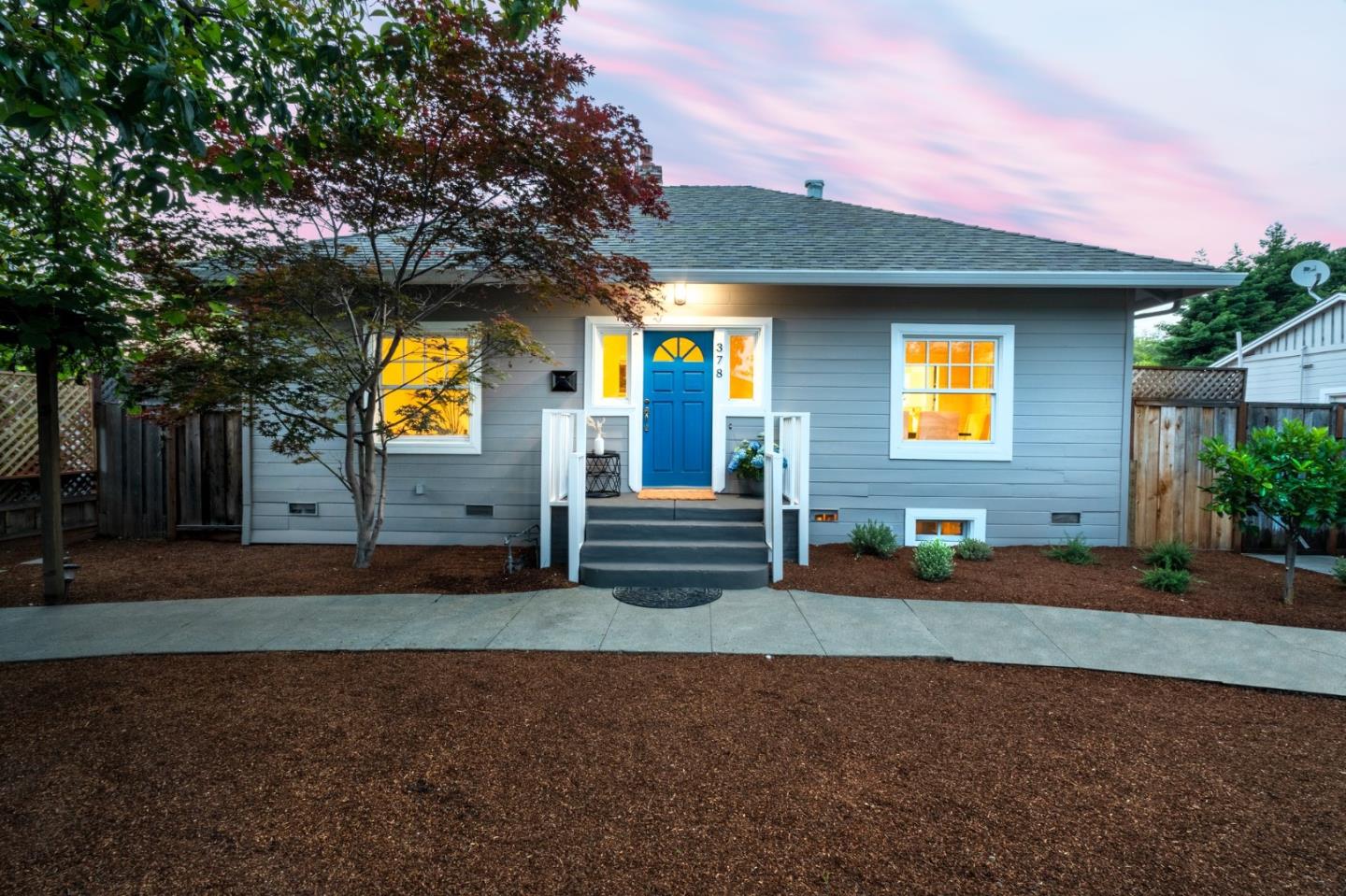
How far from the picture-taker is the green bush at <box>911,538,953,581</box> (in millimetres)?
5449

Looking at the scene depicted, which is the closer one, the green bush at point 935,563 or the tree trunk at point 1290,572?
the tree trunk at point 1290,572

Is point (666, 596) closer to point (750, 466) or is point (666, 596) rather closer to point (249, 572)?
point (750, 466)

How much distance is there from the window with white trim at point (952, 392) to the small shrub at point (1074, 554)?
3.77 ft

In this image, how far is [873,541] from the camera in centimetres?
A: 638

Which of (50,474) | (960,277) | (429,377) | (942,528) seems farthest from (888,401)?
(50,474)

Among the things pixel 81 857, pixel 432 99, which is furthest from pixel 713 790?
pixel 432 99

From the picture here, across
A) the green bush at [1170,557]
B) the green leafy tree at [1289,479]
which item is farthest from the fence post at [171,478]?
the green bush at [1170,557]

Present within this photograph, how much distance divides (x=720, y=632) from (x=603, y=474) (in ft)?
10.2

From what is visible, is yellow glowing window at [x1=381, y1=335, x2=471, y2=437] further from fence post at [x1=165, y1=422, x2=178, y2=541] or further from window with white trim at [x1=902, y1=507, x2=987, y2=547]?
window with white trim at [x1=902, y1=507, x2=987, y2=547]

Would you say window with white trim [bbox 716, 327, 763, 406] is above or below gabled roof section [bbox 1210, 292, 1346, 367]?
below

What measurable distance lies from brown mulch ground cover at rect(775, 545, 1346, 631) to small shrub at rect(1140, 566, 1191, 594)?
0.07m

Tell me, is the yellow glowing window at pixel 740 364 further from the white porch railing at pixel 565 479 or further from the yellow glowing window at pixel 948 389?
the white porch railing at pixel 565 479

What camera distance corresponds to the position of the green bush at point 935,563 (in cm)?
545

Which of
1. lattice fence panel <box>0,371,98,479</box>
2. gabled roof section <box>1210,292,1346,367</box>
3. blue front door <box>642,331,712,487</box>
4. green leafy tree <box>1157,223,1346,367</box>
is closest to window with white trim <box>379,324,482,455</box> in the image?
blue front door <box>642,331,712,487</box>
